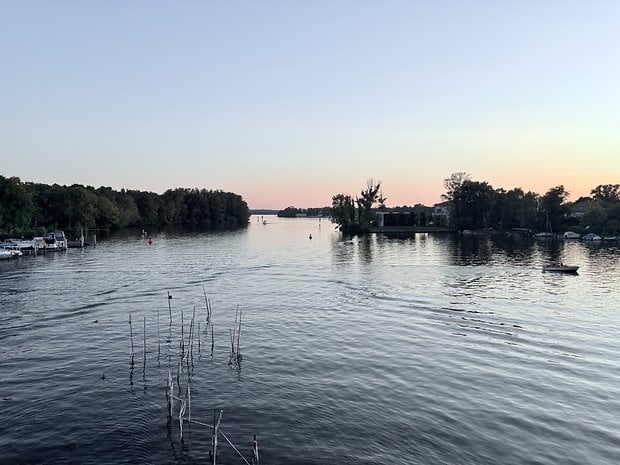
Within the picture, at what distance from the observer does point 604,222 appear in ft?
513

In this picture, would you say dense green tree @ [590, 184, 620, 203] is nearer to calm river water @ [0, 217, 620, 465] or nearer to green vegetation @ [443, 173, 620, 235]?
green vegetation @ [443, 173, 620, 235]

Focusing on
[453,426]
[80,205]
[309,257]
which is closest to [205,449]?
[453,426]

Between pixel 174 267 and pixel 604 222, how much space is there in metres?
146

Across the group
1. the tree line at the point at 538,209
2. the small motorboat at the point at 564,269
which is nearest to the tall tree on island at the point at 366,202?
the tree line at the point at 538,209

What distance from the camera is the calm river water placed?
18531mm

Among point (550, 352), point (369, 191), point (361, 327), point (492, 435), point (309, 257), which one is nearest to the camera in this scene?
point (492, 435)

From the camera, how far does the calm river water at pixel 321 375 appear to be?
18.5 meters

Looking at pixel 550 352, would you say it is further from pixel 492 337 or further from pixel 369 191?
pixel 369 191

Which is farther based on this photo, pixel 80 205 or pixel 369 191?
pixel 369 191

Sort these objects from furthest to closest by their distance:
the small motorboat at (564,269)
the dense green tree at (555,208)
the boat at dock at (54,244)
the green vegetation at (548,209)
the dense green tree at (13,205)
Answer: the dense green tree at (555,208)
the green vegetation at (548,209)
the dense green tree at (13,205)
the boat at dock at (54,244)
the small motorboat at (564,269)

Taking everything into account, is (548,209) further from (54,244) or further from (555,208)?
(54,244)

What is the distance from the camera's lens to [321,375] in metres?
26.7

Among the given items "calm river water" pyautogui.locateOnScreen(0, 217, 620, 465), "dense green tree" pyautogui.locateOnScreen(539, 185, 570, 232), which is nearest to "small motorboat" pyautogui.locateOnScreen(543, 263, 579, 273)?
"calm river water" pyautogui.locateOnScreen(0, 217, 620, 465)

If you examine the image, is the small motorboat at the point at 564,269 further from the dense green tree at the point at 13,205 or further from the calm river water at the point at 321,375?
the dense green tree at the point at 13,205
